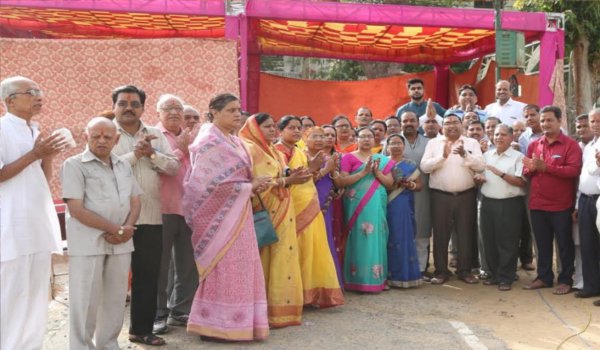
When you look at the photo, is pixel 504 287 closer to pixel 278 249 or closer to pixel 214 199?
pixel 278 249

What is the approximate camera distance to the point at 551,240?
19.2 ft

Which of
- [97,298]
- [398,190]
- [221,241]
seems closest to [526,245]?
[398,190]

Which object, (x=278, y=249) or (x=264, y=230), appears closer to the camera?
(x=264, y=230)

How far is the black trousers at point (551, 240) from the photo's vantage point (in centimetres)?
572

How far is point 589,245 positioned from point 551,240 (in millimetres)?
400

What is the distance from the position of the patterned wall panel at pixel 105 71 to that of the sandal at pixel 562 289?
184 inches

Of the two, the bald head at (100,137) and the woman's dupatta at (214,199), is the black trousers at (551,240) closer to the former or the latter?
the woman's dupatta at (214,199)

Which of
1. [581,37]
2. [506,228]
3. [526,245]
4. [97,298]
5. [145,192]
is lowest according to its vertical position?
[526,245]

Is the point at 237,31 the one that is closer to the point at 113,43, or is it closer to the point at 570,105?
the point at 113,43

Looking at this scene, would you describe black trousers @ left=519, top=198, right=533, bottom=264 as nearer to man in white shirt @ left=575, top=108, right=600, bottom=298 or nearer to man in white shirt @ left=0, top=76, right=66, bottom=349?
man in white shirt @ left=575, top=108, right=600, bottom=298

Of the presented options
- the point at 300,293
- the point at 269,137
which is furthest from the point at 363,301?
the point at 269,137

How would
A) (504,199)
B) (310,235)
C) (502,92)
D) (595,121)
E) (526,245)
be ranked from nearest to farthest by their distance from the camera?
(310,235) → (595,121) → (504,199) → (526,245) → (502,92)

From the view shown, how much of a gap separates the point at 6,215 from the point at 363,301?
126 inches

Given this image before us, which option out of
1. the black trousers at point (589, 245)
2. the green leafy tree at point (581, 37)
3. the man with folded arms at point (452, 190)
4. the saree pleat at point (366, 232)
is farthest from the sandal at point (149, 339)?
the green leafy tree at point (581, 37)
